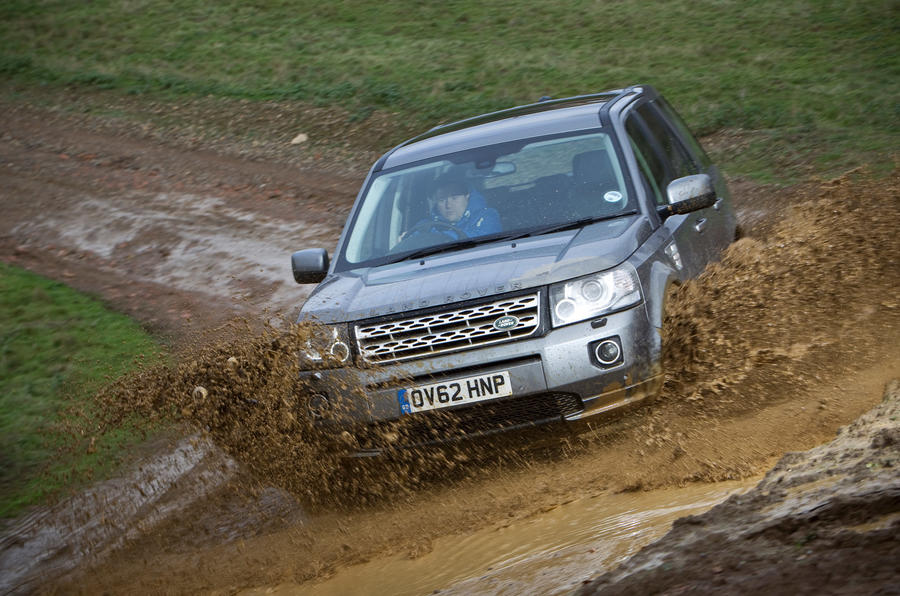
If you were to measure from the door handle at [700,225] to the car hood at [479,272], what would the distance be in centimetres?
78

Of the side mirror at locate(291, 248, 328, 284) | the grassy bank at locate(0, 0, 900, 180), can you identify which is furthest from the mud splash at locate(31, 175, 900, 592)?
the grassy bank at locate(0, 0, 900, 180)

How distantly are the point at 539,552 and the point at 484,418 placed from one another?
76 centimetres

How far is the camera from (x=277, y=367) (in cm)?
508

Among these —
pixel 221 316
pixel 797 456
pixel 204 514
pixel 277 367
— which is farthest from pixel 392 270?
pixel 221 316

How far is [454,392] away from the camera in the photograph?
4680mm

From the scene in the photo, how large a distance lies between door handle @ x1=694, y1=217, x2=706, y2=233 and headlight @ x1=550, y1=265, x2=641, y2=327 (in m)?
1.41

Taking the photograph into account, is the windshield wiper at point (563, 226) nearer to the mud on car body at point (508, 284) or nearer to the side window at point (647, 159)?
the mud on car body at point (508, 284)

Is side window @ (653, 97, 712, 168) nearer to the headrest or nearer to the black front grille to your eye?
the headrest

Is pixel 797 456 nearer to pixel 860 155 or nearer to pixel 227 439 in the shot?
pixel 227 439

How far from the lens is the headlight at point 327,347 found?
495 centimetres

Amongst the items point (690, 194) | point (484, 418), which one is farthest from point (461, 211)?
point (484, 418)

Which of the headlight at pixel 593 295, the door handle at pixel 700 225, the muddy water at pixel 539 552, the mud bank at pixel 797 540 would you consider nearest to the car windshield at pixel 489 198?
the door handle at pixel 700 225

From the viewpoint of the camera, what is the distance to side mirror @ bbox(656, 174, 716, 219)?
18.1 feet

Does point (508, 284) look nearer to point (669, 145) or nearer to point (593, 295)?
point (593, 295)
